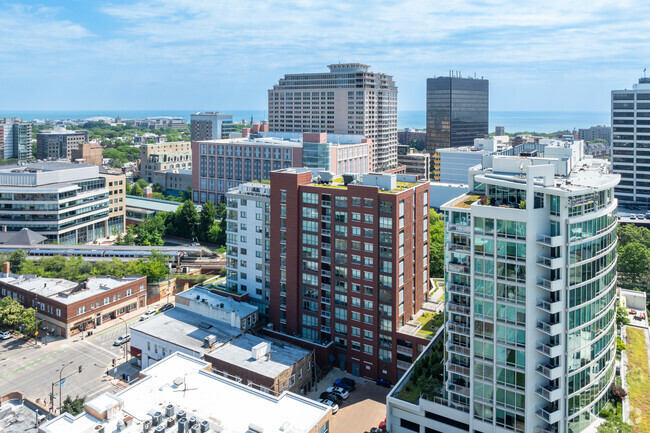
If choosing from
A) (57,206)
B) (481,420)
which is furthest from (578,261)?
(57,206)

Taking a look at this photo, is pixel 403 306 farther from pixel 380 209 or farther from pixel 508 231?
pixel 508 231

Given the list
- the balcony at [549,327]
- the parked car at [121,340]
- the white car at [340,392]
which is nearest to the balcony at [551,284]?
the balcony at [549,327]

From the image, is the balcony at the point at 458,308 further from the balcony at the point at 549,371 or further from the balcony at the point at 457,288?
the balcony at the point at 549,371

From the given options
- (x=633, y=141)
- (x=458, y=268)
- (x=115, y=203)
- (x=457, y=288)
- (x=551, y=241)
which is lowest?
(x=457, y=288)

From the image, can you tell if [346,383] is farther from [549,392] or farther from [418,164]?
[418,164]

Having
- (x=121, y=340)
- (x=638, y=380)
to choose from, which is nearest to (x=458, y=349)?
(x=638, y=380)
